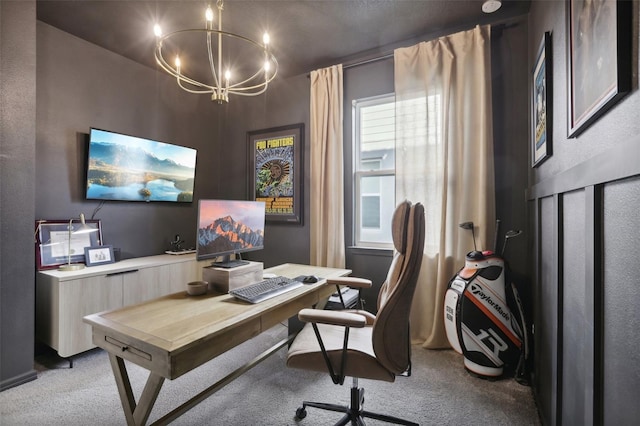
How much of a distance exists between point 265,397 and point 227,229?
111 cm

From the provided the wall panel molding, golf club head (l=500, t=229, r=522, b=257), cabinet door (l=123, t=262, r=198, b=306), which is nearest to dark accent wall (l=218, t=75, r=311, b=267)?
cabinet door (l=123, t=262, r=198, b=306)

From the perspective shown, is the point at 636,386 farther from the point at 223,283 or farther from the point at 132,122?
the point at 132,122

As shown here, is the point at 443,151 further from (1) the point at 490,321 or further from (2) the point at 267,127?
(2) the point at 267,127

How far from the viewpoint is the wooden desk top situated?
42.4 inches

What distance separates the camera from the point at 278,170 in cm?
360

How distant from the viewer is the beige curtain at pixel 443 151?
8.13 ft

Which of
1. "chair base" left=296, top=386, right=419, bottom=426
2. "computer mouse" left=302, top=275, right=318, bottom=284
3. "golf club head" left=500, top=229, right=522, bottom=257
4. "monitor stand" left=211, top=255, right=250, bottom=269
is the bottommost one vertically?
"chair base" left=296, top=386, right=419, bottom=426

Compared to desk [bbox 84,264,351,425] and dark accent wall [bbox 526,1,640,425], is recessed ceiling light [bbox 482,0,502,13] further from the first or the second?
desk [bbox 84,264,351,425]

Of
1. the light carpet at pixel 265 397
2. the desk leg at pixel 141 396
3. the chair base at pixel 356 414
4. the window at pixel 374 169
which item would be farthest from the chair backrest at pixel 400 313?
the window at pixel 374 169

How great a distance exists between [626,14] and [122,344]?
6.46 feet

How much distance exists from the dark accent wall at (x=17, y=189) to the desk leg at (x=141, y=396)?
1.46 metres

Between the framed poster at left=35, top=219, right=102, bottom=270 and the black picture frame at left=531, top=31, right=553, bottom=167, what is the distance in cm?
357

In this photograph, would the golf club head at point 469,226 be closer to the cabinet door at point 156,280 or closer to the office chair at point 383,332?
the office chair at point 383,332

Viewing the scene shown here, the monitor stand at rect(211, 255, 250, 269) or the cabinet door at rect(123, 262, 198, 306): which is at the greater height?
the monitor stand at rect(211, 255, 250, 269)
